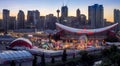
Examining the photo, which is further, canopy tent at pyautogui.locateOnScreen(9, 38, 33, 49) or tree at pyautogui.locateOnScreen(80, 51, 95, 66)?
canopy tent at pyautogui.locateOnScreen(9, 38, 33, 49)

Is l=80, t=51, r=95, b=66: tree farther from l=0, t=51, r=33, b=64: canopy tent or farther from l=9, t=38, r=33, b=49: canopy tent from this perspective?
l=9, t=38, r=33, b=49: canopy tent

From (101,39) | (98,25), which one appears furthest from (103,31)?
(98,25)

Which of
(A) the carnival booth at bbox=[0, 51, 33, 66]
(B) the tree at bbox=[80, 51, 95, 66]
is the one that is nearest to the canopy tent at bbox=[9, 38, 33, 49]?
(B) the tree at bbox=[80, 51, 95, 66]

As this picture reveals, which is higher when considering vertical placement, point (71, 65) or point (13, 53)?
point (13, 53)

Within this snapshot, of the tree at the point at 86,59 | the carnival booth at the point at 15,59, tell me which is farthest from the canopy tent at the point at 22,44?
the carnival booth at the point at 15,59

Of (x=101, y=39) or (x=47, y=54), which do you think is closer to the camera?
(x=47, y=54)

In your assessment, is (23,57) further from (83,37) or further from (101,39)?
(101,39)

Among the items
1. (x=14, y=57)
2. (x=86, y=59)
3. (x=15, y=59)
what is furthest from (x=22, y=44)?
(x=15, y=59)

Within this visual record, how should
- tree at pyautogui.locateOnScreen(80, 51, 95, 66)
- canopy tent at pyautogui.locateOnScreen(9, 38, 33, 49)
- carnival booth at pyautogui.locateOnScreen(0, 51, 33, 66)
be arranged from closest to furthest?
1. carnival booth at pyautogui.locateOnScreen(0, 51, 33, 66)
2. tree at pyautogui.locateOnScreen(80, 51, 95, 66)
3. canopy tent at pyautogui.locateOnScreen(9, 38, 33, 49)

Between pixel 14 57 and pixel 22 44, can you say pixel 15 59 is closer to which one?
pixel 14 57
